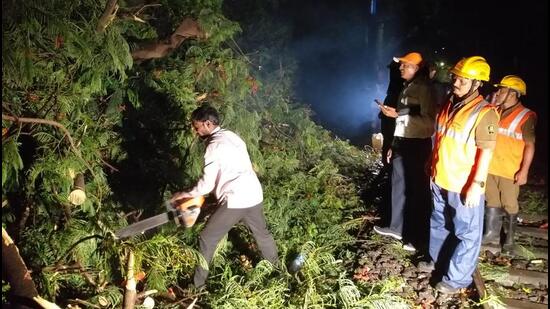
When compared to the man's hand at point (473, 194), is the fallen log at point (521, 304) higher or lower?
lower

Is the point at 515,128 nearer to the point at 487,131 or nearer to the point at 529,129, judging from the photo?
the point at 529,129

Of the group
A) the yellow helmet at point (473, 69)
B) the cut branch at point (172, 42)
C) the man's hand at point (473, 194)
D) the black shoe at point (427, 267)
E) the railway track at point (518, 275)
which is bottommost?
the railway track at point (518, 275)

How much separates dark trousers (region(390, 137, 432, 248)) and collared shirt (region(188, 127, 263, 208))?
192 cm

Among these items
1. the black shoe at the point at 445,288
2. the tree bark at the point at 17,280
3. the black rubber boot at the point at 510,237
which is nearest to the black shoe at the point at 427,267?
the black shoe at the point at 445,288

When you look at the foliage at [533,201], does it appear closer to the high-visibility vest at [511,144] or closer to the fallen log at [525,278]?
the high-visibility vest at [511,144]

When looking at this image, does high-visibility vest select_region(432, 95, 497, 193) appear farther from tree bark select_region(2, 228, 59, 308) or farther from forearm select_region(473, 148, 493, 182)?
tree bark select_region(2, 228, 59, 308)

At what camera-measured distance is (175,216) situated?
393 cm

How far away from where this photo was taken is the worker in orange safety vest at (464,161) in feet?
11.5

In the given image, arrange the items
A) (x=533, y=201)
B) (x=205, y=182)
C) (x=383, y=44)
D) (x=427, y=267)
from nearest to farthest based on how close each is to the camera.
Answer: (x=205, y=182) → (x=427, y=267) → (x=533, y=201) → (x=383, y=44)

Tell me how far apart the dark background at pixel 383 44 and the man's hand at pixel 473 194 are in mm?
7734

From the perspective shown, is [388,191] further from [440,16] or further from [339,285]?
[440,16]

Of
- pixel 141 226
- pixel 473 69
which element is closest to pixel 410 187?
pixel 473 69

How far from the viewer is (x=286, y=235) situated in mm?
5379

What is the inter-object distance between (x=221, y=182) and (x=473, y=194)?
2.37 m
